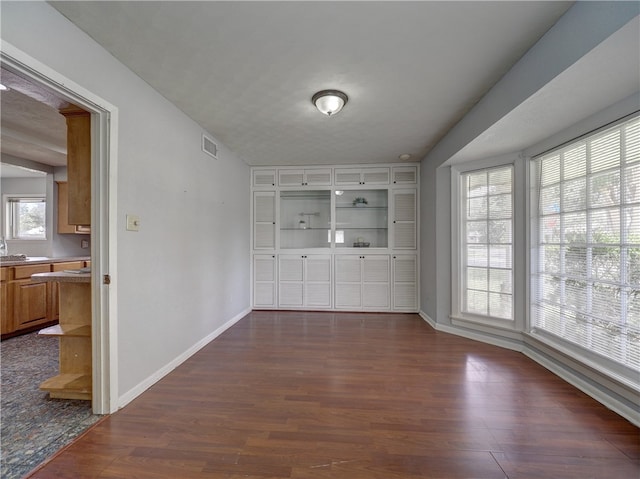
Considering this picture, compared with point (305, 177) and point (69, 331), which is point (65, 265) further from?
point (305, 177)

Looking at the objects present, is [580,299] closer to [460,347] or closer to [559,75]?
[460,347]

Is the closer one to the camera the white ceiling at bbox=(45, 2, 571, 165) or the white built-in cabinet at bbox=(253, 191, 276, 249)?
the white ceiling at bbox=(45, 2, 571, 165)

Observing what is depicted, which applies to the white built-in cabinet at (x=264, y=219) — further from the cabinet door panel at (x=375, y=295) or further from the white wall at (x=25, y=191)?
the white wall at (x=25, y=191)

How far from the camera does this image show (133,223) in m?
2.18

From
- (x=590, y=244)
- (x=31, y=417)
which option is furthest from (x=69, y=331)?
(x=590, y=244)

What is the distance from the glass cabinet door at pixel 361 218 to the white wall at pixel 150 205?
2.08m

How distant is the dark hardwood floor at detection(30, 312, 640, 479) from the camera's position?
1531mm

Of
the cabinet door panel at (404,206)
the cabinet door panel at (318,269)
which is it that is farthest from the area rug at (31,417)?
the cabinet door panel at (404,206)

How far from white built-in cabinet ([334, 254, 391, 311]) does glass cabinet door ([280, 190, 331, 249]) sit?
54 centimetres

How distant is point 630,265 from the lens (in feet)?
6.65

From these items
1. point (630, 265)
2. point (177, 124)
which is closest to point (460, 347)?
point (630, 265)

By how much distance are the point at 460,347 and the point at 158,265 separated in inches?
125

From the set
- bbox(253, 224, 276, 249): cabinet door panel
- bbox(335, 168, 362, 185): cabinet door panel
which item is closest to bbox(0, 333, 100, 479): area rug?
bbox(253, 224, 276, 249): cabinet door panel

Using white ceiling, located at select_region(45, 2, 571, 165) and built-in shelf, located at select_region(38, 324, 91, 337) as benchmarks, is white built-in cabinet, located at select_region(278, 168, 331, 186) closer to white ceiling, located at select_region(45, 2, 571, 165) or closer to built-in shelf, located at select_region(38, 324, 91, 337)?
white ceiling, located at select_region(45, 2, 571, 165)
